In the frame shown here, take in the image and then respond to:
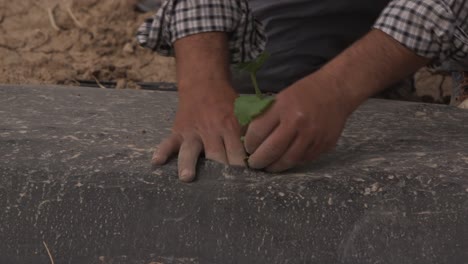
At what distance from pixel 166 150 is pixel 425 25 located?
524 millimetres

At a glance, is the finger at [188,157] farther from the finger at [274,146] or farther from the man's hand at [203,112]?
the finger at [274,146]

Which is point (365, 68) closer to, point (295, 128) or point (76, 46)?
point (295, 128)

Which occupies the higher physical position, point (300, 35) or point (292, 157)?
point (292, 157)

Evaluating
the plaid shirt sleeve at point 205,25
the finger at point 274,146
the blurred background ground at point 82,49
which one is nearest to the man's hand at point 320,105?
the finger at point 274,146

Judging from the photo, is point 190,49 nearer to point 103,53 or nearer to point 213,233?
point 213,233

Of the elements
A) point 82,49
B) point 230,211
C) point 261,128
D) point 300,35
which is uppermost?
point 261,128

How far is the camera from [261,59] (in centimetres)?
130

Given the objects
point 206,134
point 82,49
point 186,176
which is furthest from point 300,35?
point 186,176

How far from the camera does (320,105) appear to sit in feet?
4.23

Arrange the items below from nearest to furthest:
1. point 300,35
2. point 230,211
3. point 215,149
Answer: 1. point 230,211
2. point 215,149
3. point 300,35

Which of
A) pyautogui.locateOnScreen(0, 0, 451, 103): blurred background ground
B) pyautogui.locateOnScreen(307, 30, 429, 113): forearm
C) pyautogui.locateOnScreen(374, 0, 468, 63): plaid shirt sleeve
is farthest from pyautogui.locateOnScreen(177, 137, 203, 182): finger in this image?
pyautogui.locateOnScreen(0, 0, 451, 103): blurred background ground

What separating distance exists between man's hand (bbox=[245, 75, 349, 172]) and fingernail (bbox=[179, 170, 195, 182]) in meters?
0.10

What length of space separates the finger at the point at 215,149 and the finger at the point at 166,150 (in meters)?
0.06

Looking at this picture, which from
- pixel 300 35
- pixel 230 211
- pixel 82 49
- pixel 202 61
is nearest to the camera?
pixel 230 211
